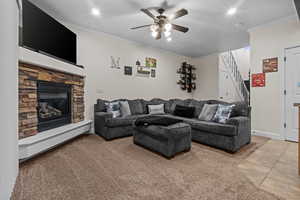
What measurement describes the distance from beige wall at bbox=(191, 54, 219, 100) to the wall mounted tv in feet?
16.0

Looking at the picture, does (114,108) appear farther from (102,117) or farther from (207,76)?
(207,76)

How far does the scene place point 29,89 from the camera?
2.21 meters

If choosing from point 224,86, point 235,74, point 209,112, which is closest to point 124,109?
point 209,112

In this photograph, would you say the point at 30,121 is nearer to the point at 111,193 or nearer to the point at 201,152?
the point at 111,193

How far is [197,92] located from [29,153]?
578 centimetres

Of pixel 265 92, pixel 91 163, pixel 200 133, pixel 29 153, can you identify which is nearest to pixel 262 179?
pixel 200 133

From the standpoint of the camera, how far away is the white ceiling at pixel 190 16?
2588mm

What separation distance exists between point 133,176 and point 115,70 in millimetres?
3136

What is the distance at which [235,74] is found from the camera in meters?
6.16

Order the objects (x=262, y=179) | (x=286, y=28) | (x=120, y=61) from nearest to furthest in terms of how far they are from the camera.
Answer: (x=262, y=179) → (x=286, y=28) → (x=120, y=61)

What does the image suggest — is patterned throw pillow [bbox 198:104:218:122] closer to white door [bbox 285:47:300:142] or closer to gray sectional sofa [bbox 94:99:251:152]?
gray sectional sofa [bbox 94:99:251:152]

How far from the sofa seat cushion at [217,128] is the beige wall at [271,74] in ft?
5.60

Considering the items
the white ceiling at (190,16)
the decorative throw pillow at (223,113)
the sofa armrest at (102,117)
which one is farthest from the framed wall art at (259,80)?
the sofa armrest at (102,117)

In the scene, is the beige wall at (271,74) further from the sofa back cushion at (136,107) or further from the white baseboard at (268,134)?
the sofa back cushion at (136,107)
